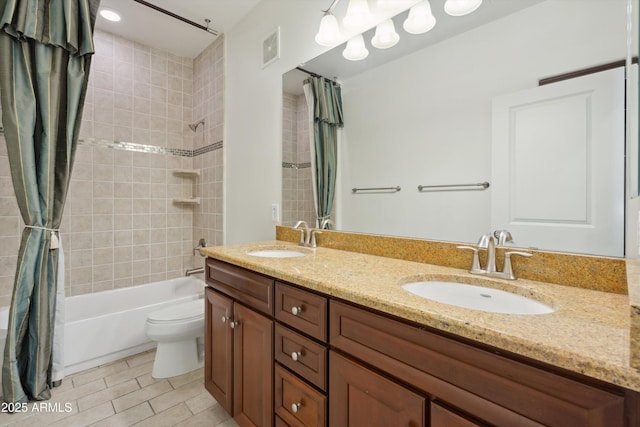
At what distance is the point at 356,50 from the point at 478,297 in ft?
4.29

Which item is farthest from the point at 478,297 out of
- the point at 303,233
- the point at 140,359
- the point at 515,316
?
the point at 140,359

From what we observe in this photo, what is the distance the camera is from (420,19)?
4.09ft

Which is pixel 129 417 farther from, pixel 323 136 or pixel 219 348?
pixel 323 136

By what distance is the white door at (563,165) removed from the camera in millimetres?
848

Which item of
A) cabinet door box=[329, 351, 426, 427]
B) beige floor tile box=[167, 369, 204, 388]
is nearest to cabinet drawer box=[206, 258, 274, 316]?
cabinet door box=[329, 351, 426, 427]

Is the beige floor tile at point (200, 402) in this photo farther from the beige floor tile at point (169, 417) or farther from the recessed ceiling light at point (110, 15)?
the recessed ceiling light at point (110, 15)

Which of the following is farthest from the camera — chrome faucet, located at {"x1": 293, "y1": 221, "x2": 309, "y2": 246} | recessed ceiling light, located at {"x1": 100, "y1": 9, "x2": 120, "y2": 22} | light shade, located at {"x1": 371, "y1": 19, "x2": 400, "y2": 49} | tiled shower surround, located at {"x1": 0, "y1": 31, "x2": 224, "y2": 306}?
tiled shower surround, located at {"x1": 0, "y1": 31, "x2": 224, "y2": 306}

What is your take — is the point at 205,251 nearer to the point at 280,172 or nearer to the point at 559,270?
the point at 280,172

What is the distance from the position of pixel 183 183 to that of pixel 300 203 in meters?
1.75

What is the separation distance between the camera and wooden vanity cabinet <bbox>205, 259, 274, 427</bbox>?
1.17 m

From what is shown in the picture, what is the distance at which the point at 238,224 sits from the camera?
93.4 inches

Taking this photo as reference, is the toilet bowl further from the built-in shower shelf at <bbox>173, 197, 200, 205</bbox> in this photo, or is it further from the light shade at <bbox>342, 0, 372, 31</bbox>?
the light shade at <bbox>342, 0, 372, 31</bbox>

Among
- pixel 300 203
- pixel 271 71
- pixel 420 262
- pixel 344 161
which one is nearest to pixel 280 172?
pixel 300 203

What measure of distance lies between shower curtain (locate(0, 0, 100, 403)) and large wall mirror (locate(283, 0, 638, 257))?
1658 millimetres
